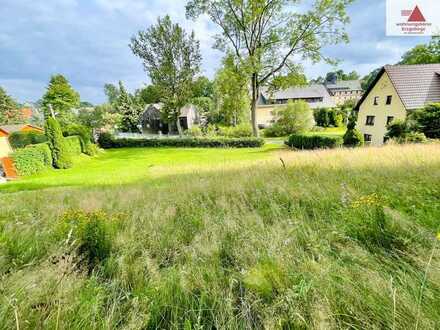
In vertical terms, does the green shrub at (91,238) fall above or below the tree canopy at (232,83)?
below

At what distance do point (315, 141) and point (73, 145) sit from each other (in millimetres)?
21602

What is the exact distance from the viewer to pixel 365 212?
2.19 m

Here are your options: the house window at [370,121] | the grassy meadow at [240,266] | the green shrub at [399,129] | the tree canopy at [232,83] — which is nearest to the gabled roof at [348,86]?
the house window at [370,121]

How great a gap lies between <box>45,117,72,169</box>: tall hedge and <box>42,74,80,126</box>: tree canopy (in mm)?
25346

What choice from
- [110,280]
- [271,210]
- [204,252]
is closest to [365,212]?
[271,210]

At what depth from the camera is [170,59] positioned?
25.4 metres

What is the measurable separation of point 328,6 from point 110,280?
24.3m

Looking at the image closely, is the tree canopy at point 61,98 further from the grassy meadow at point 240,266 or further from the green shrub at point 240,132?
the grassy meadow at point 240,266

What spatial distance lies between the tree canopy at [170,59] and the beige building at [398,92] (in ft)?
66.8

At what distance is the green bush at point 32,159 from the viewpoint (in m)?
13.2

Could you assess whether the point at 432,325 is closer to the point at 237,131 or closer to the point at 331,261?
the point at 331,261

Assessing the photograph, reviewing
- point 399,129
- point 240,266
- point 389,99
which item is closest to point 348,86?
point 389,99

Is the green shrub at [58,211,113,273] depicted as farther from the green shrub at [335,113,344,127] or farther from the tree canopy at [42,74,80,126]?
the green shrub at [335,113,344,127]

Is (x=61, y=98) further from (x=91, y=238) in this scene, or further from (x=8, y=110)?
(x=91, y=238)
